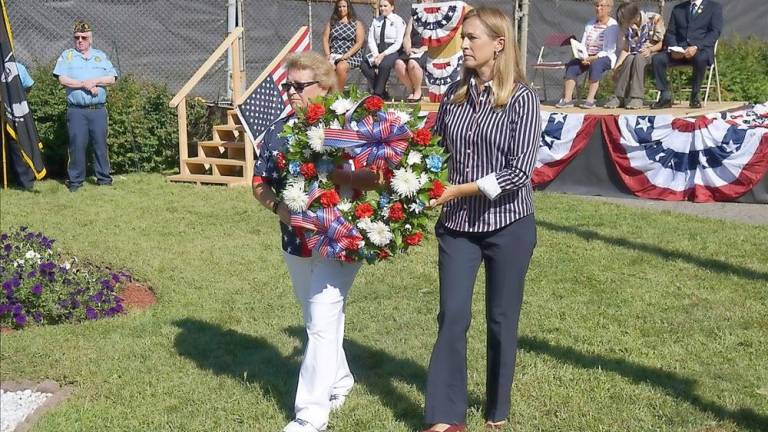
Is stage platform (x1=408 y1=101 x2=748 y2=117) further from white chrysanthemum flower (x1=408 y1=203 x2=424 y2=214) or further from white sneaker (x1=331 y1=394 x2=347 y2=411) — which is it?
white chrysanthemum flower (x1=408 y1=203 x2=424 y2=214)

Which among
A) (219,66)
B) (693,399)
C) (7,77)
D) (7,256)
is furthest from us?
(219,66)

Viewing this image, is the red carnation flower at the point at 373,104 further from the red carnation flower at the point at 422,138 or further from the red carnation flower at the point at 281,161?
the red carnation flower at the point at 281,161

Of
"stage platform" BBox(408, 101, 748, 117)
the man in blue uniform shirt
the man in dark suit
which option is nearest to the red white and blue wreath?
"stage platform" BBox(408, 101, 748, 117)

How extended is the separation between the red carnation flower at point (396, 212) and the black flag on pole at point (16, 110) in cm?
863

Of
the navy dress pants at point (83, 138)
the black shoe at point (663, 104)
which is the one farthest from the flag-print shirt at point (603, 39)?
the navy dress pants at point (83, 138)

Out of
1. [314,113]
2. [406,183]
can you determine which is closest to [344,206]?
[406,183]

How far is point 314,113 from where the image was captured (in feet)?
12.8

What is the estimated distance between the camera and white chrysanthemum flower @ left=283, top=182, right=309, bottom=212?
12.8 feet

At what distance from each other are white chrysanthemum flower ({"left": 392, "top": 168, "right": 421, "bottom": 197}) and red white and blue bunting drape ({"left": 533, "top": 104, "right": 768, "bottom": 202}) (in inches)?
227

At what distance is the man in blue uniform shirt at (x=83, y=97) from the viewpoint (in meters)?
11.3

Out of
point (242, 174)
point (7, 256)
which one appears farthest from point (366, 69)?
point (7, 256)

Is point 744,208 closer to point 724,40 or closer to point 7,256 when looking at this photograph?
point 7,256

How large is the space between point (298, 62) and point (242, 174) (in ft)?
27.9

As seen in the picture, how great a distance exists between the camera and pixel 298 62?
414 cm
